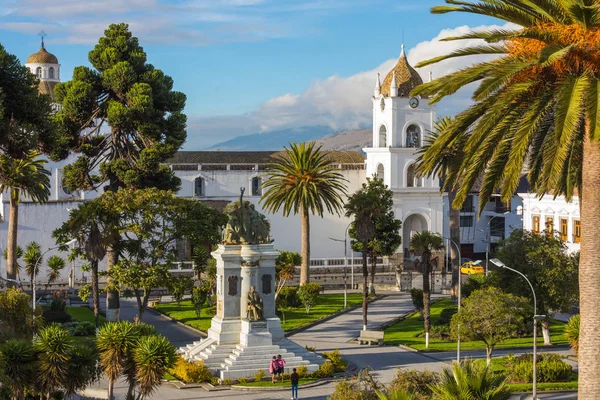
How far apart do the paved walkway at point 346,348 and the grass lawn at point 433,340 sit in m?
1.02

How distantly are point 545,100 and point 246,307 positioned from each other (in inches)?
939

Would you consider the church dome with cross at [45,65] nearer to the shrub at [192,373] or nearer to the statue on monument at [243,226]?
the statue on monument at [243,226]

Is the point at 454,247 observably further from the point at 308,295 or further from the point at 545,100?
the point at 545,100

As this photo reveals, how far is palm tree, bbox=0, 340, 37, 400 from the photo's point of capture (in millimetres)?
26672

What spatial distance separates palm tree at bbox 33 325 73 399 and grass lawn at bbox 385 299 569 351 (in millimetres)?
23126

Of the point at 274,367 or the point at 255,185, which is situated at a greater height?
the point at 255,185

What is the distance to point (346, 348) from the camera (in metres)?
47.5

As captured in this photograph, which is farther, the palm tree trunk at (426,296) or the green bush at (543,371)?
the palm tree trunk at (426,296)

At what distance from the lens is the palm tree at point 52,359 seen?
2700cm

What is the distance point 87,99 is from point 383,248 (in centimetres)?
A: 2234

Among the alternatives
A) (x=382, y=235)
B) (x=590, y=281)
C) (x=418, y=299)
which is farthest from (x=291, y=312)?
(x=590, y=281)

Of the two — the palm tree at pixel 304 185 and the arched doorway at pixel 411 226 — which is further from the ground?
the palm tree at pixel 304 185

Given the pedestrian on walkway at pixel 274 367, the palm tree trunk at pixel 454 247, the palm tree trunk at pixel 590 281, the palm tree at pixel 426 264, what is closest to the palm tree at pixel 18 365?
the pedestrian on walkway at pixel 274 367

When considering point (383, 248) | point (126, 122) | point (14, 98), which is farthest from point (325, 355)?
point (383, 248)
